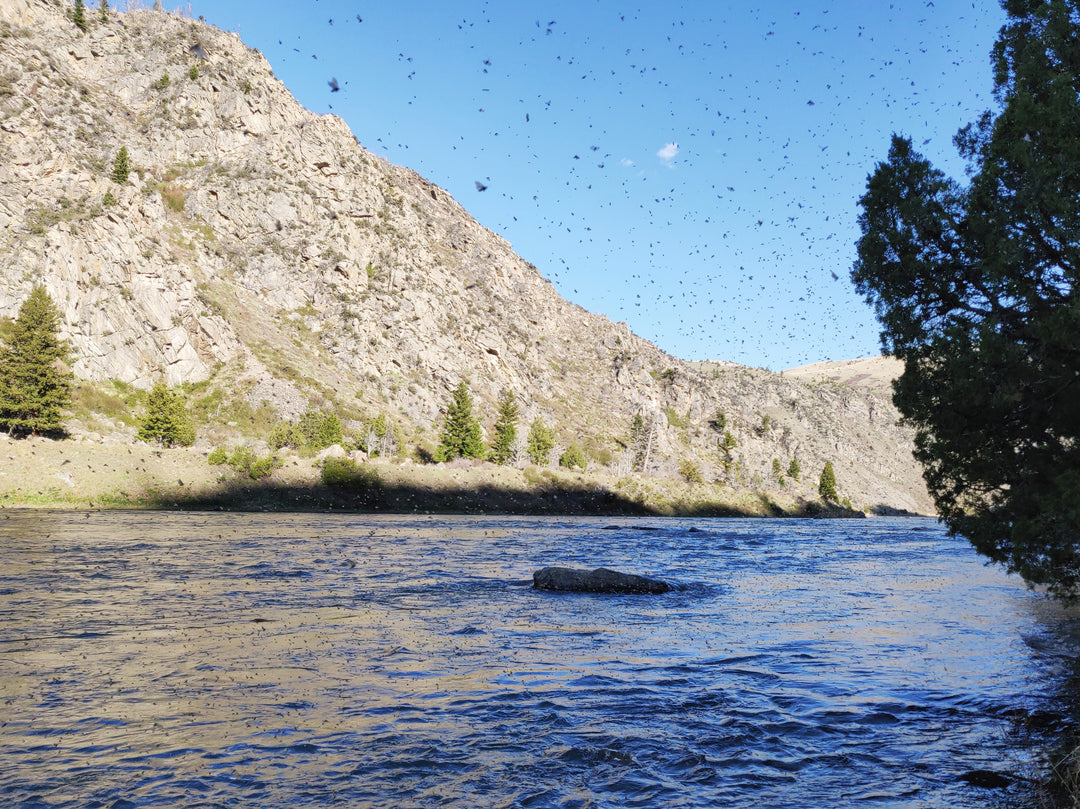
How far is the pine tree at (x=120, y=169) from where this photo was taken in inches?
4464

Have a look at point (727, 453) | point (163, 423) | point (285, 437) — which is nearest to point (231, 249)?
point (285, 437)

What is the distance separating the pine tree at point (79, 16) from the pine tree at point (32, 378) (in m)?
118

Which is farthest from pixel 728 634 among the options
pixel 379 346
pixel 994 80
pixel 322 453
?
pixel 379 346

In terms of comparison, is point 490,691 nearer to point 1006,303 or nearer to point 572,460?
point 1006,303

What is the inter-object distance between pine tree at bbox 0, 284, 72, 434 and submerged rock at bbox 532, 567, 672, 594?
6259cm

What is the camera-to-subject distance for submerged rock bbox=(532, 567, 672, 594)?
2075 centimetres

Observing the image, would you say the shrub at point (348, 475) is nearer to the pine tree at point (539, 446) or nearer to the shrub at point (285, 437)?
the shrub at point (285, 437)

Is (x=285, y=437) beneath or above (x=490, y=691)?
above

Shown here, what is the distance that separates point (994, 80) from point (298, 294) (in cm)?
13754

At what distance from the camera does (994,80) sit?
14.7 m

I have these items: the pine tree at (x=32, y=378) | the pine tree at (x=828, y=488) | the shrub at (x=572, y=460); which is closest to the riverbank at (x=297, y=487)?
the pine tree at (x=32, y=378)

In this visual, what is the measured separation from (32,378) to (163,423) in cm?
1574

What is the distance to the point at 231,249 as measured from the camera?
133500 millimetres

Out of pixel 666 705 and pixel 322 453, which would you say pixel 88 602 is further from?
pixel 322 453
